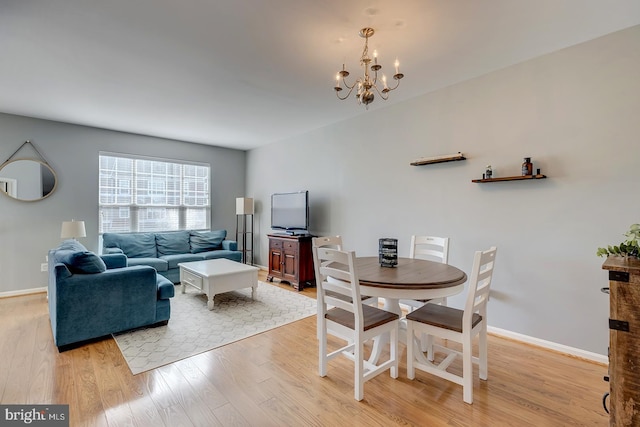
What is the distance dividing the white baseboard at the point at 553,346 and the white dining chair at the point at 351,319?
143 cm

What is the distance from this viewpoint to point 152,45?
2441 mm

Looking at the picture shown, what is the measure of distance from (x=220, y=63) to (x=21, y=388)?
2925 mm

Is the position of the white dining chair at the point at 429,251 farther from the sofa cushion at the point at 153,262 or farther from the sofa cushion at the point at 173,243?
the sofa cushion at the point at 173,243

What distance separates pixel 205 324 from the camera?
3.13m

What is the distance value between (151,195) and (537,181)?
5817 millimetres

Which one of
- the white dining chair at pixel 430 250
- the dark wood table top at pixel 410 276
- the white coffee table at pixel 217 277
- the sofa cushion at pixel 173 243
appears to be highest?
the white dining chair at pixel 430 250

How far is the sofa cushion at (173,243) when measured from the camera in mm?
5102

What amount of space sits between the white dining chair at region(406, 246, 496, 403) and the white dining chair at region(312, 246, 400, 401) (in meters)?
0.15

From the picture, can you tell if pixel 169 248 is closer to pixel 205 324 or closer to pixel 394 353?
pixel 205 324

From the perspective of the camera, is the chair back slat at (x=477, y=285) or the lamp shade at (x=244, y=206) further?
the lamp shade at (x=244, y=206)

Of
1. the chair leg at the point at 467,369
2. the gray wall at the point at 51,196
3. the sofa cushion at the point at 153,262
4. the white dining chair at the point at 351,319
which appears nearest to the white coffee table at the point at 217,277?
the sofa cushion at the point at 153,262

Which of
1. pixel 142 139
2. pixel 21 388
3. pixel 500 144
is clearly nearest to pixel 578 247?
pixel 500 144

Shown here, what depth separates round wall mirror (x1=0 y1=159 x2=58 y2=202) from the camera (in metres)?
4.15

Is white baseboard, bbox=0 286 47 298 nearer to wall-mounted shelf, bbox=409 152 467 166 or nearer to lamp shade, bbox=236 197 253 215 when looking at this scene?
lamp shade, bbox=236 197 253 215
